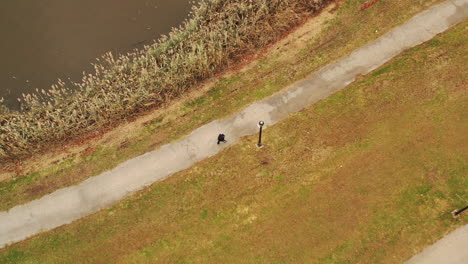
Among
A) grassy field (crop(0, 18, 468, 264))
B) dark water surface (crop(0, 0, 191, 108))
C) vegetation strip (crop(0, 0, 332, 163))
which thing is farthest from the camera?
dark water surface (crop(0, 0, 191, 108))

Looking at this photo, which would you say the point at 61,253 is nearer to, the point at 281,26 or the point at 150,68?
the point at 150,68

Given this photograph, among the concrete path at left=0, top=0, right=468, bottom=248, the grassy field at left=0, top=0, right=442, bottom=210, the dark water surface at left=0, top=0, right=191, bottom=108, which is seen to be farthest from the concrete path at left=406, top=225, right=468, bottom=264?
the dark water surface at left=0, top=0, right=191, bottom=108

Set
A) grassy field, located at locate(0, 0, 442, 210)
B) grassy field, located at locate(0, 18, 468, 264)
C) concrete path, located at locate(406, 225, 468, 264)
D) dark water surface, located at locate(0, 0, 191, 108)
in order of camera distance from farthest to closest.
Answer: dark water surface, located at locate(0, 0, 191, 108) → grassy field, located at locate(0, 0, 442, 210) → grassy field, located at locate(0, 18, 468, 264) → concrete path, located at locate(406, 225, 468, 264)

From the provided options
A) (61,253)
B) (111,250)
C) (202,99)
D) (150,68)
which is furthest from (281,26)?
(61,253)

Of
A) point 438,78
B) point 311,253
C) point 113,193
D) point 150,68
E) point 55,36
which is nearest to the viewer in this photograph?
point 311,253

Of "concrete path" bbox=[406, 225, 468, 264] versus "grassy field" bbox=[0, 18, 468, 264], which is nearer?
"concrete path" bbox=[406, 225, 468, 264]

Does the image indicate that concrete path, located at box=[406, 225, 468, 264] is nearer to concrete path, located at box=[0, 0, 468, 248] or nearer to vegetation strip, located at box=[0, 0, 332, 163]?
concrete path, located at box=[0, 0, 468, 248]

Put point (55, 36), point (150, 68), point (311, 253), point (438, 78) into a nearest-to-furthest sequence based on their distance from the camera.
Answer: point (311, 253) < point (438, 78) < point (150, 68) < point (55, 36)

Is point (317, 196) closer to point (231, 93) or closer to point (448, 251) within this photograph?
point (448, 251)
